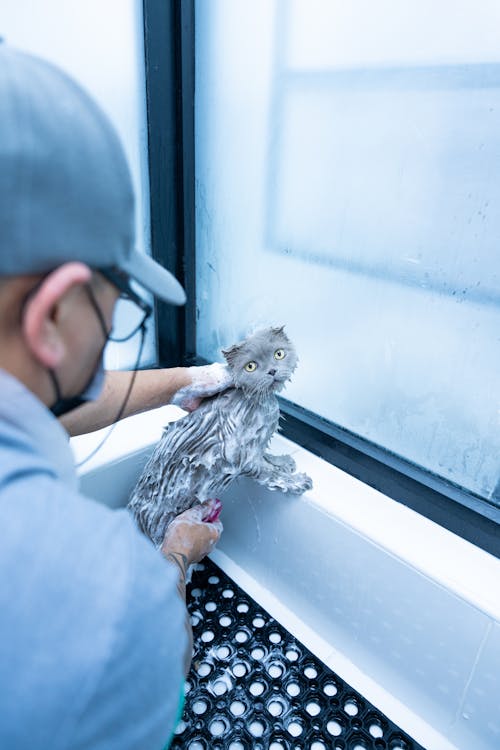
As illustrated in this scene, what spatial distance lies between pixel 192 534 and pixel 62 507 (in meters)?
0.58

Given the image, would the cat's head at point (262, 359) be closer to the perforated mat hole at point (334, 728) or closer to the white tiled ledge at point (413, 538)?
the white tiled ledge at point (413, 538)

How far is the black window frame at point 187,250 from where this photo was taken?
869mm

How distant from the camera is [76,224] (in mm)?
344

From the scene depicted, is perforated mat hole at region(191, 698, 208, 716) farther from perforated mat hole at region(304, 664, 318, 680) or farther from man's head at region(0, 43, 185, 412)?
man's head at region(0, 43, 185, 412)

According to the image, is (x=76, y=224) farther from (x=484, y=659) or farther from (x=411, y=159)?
(x=484, y=659)

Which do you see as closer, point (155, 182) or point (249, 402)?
point (249, 402)

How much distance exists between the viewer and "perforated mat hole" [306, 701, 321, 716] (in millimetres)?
839

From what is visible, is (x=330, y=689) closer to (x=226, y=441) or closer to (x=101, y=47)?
(x=226, y=441)

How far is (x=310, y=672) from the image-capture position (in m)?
0.90

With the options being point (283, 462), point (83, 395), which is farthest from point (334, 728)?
point (83, 395)

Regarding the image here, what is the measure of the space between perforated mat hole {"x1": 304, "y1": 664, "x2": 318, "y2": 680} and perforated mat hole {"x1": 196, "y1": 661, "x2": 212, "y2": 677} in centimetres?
18

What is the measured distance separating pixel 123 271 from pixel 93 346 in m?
0.07

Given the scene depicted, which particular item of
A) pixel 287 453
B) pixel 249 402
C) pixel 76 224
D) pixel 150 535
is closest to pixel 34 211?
pixel 76 224

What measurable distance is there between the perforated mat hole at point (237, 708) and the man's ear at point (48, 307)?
77 centimetres
